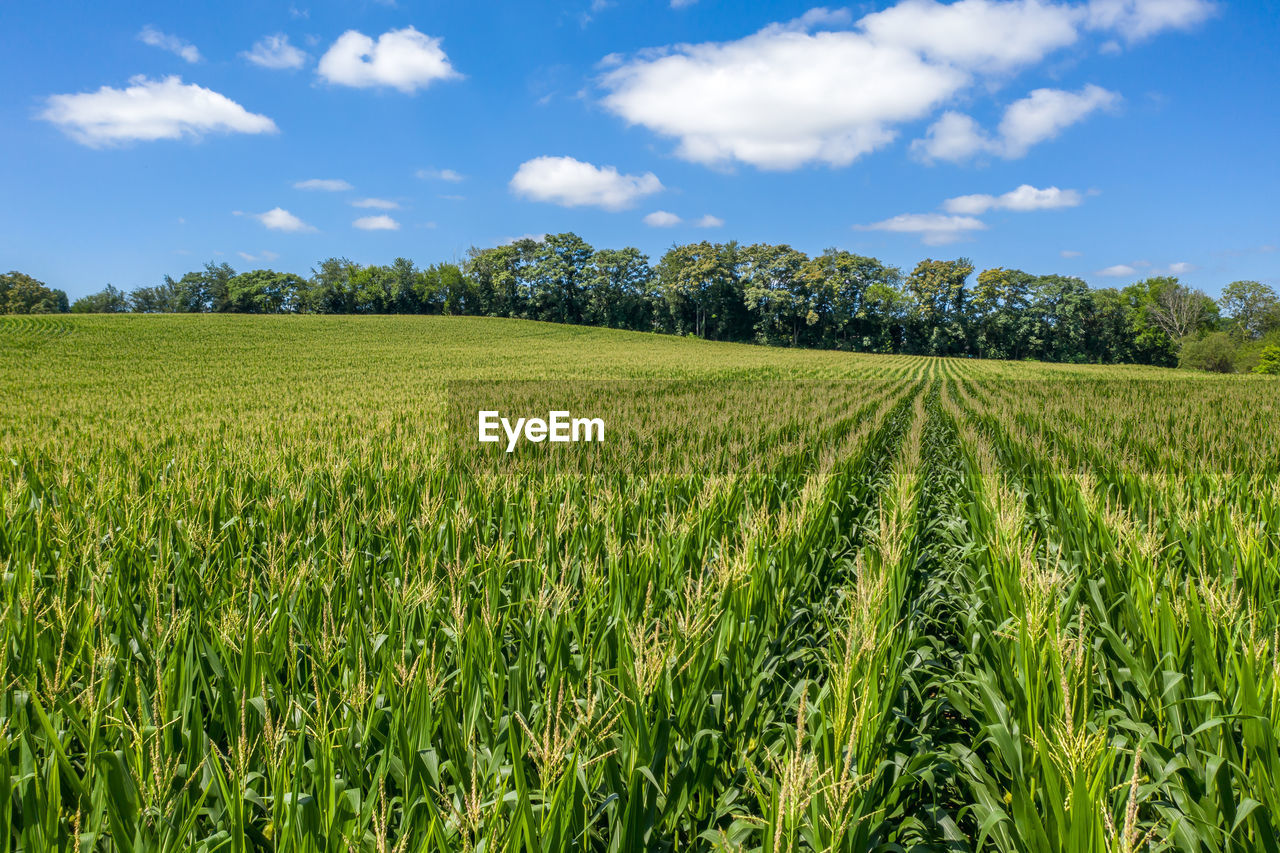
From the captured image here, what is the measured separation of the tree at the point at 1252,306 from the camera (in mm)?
84312

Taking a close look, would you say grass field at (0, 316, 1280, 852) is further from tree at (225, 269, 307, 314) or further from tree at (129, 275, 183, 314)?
tree at (129, 275, 183, 314)

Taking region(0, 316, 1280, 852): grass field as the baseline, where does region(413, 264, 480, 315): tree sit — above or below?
above

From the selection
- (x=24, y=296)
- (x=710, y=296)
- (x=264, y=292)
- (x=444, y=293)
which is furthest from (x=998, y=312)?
(x=24, y=296)

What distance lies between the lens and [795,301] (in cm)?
8606

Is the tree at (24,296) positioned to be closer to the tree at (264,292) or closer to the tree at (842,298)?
the tree at (264,292)

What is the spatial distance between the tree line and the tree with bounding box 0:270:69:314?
0.23 meters

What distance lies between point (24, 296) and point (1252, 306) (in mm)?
182834

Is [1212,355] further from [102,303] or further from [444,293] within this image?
[102,303]

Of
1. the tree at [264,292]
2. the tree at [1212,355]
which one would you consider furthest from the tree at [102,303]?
the tree at [1212,355]

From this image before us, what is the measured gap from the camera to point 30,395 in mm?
17734

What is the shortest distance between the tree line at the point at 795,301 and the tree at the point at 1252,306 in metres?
0.20

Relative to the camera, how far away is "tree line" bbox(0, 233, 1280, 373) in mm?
80812

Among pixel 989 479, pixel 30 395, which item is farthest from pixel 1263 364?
pixel 30 395

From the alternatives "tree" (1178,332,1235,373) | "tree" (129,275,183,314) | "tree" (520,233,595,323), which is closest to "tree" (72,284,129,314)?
"tree" (129,275,183,314)
